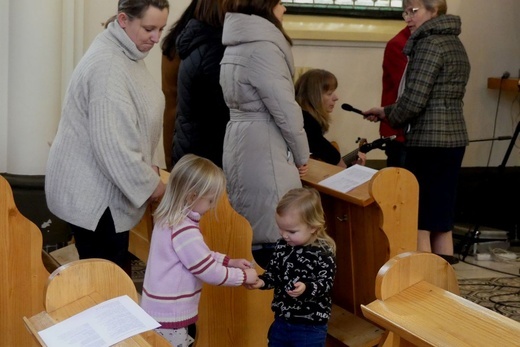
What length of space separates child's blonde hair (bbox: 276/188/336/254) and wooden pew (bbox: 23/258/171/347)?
0.74m

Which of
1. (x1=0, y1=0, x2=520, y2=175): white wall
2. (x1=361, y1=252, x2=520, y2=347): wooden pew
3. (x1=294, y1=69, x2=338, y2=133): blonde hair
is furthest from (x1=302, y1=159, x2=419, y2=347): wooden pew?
(x1=0, y1=0, x2=520, y2=175): white wall

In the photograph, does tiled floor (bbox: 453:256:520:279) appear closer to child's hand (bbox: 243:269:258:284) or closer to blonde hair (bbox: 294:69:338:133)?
blonde hair (bbox: 294:69:338:133)

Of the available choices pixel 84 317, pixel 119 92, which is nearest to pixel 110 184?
pixel 119 92

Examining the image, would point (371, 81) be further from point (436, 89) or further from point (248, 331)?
point (248, 331)

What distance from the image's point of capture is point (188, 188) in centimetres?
300

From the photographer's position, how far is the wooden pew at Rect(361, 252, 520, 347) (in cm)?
222

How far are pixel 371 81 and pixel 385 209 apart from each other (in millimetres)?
2966

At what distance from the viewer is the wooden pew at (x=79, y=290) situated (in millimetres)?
2348

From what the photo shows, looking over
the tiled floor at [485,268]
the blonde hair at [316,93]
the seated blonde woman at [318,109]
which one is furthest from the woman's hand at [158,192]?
the tiled floor at [485,268]

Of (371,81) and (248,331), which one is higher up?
(371,81)

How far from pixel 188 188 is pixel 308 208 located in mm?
409

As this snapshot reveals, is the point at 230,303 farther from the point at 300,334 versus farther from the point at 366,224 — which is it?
the point at 366,224

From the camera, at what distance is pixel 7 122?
17.6 ft

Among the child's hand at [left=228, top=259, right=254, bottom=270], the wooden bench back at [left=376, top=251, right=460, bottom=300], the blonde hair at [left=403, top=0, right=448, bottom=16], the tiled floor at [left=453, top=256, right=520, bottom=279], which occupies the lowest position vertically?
the tiled floor at [left=453, top=256, right=520, bottom=279]
